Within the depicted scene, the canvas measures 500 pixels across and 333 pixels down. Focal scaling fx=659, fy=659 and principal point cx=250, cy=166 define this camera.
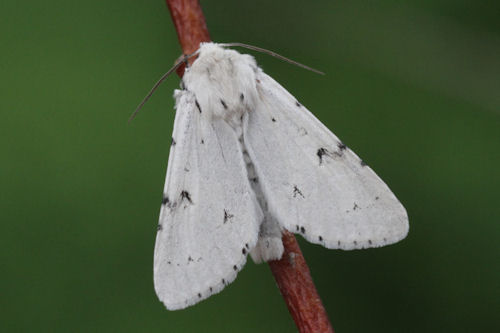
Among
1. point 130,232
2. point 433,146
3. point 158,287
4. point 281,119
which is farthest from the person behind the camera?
point 433,146

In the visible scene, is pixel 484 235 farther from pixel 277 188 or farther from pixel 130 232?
pixel 130 232

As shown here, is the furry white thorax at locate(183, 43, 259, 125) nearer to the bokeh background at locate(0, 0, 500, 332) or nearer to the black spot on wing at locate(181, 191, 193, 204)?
the black spot on wing at locate(181, 191, 193, 204)

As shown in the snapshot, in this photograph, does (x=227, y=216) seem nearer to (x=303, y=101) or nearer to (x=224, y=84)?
(x=224, y=84)

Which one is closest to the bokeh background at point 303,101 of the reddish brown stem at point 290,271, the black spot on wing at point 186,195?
the black spot on wing at point 186,195

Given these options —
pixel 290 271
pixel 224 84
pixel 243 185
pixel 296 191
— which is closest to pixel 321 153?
pixel 296 191

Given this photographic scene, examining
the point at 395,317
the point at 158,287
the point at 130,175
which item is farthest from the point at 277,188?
the point at 395,317

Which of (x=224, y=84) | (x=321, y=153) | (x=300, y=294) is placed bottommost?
(x=300, y=294)
